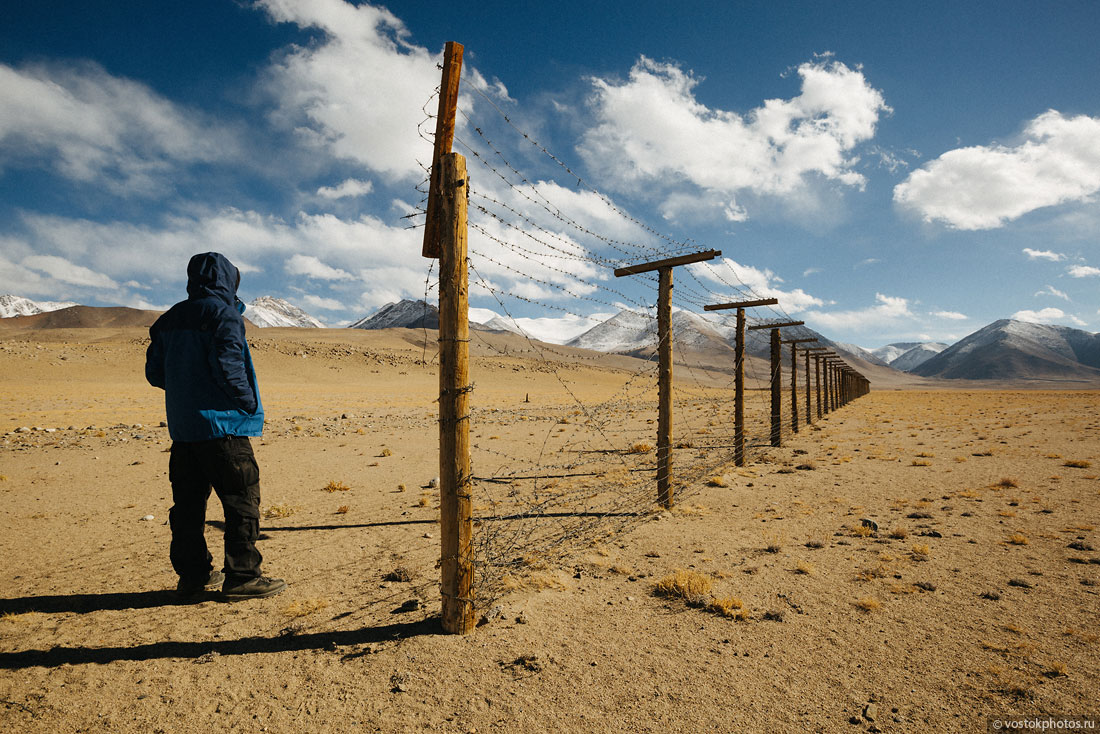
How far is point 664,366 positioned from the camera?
25.1 ft

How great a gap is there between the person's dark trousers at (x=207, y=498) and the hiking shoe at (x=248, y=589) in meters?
0.05

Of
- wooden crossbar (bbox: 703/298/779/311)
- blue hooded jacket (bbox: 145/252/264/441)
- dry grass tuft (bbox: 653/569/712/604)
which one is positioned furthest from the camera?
wooden crossbar (bbox: 703/298/779/311)

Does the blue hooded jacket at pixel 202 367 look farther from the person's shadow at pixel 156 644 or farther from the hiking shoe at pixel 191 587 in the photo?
the person's shadow at pixel 156 644

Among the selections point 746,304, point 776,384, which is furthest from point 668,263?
point 776,384

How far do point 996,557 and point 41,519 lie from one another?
12414 mm

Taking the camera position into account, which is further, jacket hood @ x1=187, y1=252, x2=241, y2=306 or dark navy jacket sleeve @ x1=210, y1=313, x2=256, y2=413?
jacket hood @ x1=187, y1=252, x2=241, y2=306

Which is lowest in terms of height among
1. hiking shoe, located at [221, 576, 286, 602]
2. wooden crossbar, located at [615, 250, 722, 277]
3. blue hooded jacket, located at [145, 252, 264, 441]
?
hiking shoe, located at [221, 576, 286, 602]

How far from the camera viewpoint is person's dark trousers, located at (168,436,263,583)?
13.3 ft

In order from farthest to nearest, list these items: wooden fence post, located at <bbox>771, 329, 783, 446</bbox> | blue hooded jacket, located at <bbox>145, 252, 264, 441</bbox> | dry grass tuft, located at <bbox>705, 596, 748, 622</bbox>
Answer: wooden fence post, located at <bbox>771, 329, 783, 446</bbox> < dry grass tuft, located at <bbox>705, 596, 748, 622</bbox> < blue hooded jacket, located at <bbox>145, 252, 264, 441</bbox>

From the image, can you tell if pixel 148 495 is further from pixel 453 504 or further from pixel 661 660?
pixel 661 660

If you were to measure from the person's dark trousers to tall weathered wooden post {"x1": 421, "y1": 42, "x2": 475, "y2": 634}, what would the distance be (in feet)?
5.22

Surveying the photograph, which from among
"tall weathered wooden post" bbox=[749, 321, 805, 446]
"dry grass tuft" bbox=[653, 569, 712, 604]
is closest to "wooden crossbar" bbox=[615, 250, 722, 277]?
"dry grass tuft" bbox=[653, 569, 712, 604]

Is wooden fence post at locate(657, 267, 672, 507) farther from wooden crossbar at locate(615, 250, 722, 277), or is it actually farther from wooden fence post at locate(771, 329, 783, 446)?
wooden fence post at locate(771, 329, 783, 446)

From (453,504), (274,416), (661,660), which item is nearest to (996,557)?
(661,660)
